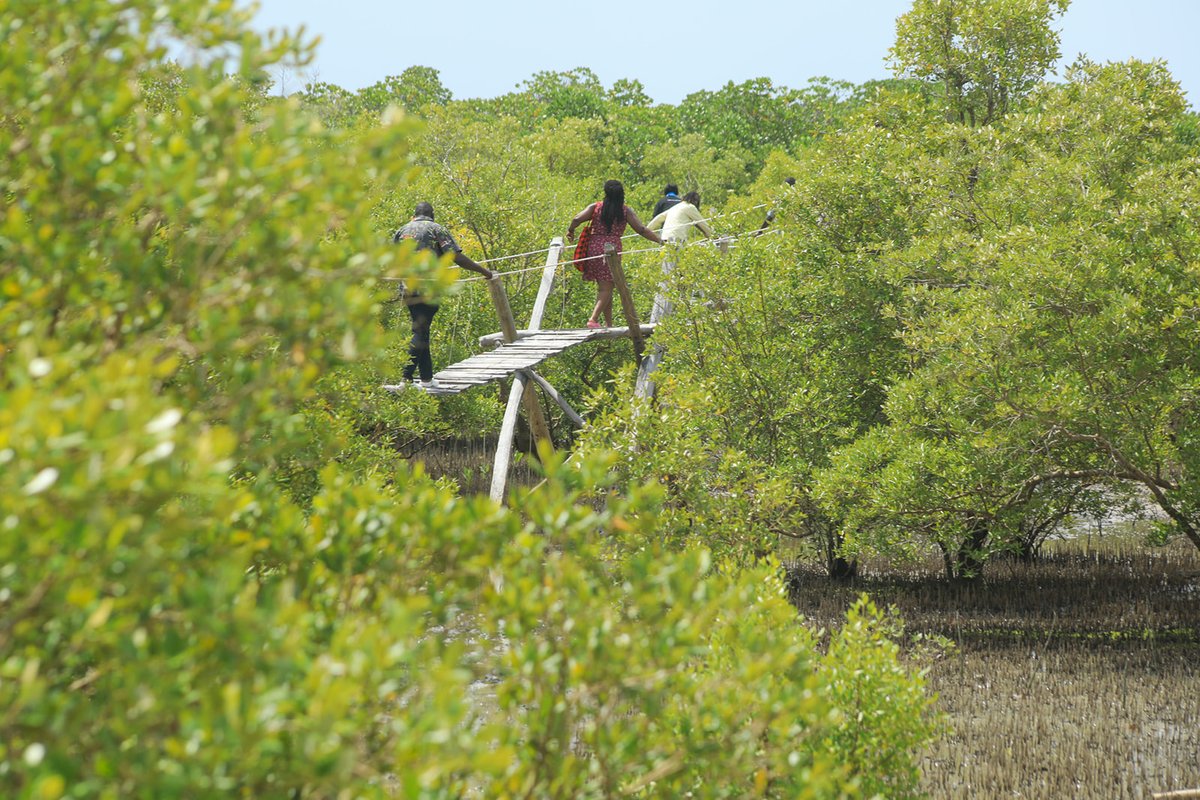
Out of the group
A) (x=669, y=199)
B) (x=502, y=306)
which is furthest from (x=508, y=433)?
(x=669, y=199)

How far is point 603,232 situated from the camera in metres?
10.5

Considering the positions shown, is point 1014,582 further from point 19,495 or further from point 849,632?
point 19,495

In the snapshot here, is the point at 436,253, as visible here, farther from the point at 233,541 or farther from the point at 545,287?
the point at 233,541

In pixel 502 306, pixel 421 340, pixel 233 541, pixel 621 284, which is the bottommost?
pixel 421 340

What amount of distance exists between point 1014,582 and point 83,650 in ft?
36.2

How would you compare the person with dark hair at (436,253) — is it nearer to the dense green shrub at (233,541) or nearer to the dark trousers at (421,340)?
the dark trousers at (421,340)

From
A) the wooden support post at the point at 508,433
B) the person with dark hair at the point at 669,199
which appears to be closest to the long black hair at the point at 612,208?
the wooden support post at the point at 508,433

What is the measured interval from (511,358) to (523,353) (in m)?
0.17

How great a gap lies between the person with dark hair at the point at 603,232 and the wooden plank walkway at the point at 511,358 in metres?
0.25

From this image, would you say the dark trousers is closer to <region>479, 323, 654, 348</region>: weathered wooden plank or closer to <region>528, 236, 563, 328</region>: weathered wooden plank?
<region>479, 323, 654, 348</region>: weathered wooden plank

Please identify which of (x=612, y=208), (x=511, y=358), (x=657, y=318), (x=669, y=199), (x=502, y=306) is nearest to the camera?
(x=511, y=358)

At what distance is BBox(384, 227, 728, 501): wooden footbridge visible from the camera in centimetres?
966

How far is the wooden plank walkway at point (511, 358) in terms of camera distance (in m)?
9.41

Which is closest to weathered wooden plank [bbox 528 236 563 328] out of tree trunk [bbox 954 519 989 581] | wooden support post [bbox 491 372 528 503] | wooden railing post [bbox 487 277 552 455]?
wooden railing post [bbox 487 277 552 455]
